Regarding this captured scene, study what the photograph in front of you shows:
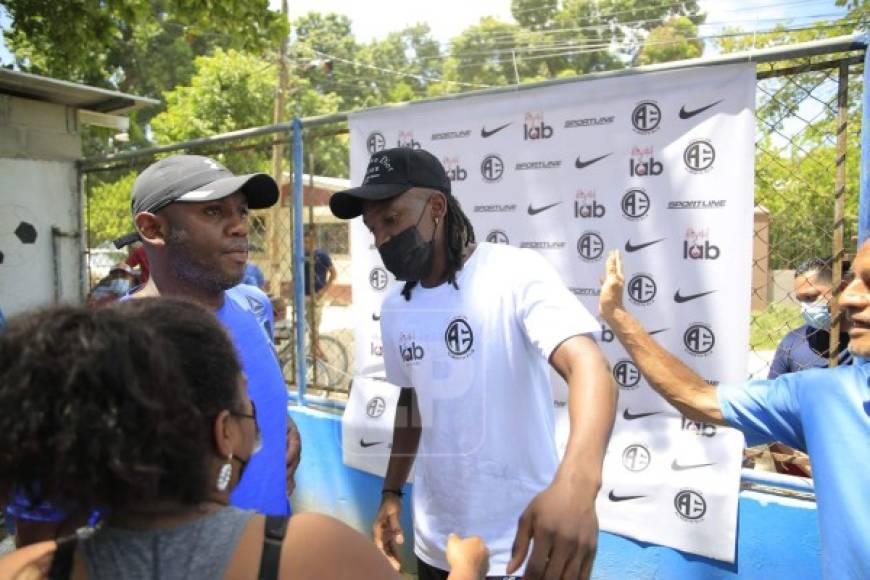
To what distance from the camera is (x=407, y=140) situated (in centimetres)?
384

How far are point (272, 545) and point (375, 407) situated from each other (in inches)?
116

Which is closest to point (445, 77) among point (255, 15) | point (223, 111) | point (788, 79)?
point (223, 111)

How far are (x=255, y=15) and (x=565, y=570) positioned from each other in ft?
20.0

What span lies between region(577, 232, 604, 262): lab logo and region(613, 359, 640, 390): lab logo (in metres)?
0.49

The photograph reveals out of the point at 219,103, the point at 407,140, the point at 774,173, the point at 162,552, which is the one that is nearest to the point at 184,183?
the point at 162,552

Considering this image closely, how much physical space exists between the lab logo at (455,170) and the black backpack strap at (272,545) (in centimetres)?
274

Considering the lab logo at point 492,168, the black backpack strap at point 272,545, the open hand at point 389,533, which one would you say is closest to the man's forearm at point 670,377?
the open hand at point 389,533

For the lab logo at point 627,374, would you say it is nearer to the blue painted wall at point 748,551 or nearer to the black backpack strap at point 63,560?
the blue painted wall at point 748,551

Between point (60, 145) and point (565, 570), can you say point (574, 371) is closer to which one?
point (565, 570)

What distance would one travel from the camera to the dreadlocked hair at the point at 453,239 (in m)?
2.13

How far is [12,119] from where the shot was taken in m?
6.11

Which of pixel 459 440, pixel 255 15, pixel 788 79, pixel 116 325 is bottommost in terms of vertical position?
pixel 459 440

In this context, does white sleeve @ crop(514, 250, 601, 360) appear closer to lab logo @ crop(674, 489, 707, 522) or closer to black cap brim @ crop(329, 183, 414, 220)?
black cap brim @ crop(329, 183, 414, 220)

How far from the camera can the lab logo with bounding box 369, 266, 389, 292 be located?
399cm
